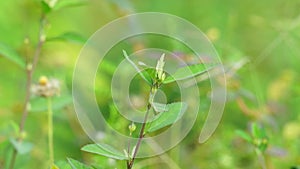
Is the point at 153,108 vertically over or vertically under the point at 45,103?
under

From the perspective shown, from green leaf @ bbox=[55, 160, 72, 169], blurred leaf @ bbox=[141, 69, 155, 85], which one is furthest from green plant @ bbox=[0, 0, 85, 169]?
blurred leaf @ bbox=[141, 69, 155, 85]

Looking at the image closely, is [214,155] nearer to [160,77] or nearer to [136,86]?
[136,86]

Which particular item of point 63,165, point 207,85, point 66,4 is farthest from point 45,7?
point 207,85

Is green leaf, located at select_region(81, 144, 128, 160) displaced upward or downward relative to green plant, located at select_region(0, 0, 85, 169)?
downward

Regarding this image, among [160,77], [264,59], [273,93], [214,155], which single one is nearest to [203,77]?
[214,155]

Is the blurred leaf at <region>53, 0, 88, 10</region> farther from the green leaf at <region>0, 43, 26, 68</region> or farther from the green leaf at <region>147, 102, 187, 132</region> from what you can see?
the green leaf at <region>147, 102, 187, 132</region>

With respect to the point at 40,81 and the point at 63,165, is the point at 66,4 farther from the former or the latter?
the point at 63,165

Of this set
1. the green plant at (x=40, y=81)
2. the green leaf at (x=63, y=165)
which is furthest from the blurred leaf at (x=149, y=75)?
the green plant at (x=40, y=81)

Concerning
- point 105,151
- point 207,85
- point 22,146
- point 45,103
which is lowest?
point 105,151

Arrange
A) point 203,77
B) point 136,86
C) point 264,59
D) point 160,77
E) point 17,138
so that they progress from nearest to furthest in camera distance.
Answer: point 160,77, point 17,138, point 203,77, point 136,86, point 264,59
